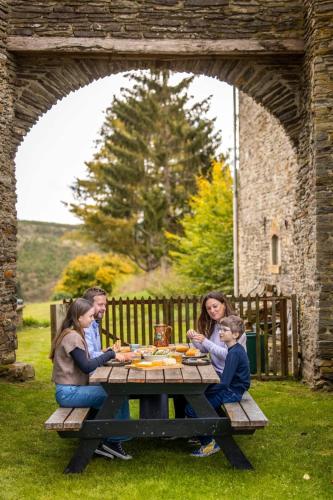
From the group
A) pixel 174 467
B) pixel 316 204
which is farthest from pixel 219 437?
pixel 316 204

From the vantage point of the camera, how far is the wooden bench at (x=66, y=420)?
5276mm

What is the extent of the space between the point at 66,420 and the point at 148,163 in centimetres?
3108

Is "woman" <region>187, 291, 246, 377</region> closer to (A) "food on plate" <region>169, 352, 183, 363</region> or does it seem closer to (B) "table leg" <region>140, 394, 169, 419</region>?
(A) "food on plate" <region>169, 352, 183, 363</region>

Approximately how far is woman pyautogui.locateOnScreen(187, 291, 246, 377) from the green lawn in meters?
0.92

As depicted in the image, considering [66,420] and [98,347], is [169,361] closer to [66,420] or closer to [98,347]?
[66,420]

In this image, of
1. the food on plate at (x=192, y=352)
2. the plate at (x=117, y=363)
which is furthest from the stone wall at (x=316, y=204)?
the plate at (x=117, y=363)

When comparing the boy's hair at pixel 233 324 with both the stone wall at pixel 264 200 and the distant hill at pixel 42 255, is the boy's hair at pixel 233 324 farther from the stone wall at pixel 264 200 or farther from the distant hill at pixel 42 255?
the distant hill at pixel 42 255

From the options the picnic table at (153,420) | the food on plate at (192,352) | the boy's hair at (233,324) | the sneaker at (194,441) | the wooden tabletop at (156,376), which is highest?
the boy's hair at (233,324)

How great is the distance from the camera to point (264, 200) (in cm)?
1661

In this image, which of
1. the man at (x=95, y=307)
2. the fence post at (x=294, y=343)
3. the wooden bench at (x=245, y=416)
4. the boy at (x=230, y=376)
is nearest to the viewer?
the wooden bench at (x=245, y=416)

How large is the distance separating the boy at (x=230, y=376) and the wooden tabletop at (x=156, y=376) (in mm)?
215

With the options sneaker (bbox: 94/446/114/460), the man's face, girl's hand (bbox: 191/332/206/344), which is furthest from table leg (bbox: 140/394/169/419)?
the man's face

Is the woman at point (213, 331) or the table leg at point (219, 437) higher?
the woman at point (213, 331)

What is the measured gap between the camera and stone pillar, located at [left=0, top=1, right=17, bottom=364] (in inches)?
371
